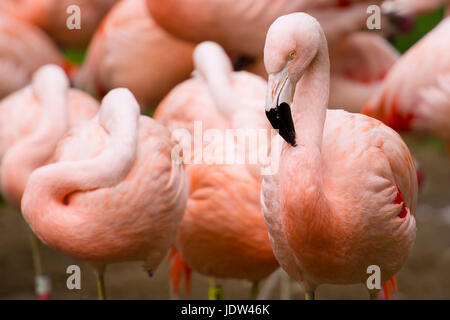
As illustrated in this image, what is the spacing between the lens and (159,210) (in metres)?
2.24

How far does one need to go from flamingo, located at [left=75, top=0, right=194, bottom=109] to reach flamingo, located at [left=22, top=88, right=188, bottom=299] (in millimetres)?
1089

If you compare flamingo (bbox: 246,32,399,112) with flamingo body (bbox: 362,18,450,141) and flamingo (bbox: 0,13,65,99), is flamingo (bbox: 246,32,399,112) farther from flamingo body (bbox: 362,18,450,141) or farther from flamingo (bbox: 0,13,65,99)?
flamingo (bbox: 0,13,65,99)

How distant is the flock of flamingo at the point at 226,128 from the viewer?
72.4 inches

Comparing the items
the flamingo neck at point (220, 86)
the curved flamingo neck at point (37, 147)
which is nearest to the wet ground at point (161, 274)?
the curved flamingo neck at point (37, 147)

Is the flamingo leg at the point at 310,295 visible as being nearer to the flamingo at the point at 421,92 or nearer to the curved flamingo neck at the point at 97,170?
the curved flamingo neck at the point at 97,170

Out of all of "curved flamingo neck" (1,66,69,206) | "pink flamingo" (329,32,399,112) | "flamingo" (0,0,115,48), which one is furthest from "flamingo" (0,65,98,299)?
"pink flamingo" (329,32,399,112)

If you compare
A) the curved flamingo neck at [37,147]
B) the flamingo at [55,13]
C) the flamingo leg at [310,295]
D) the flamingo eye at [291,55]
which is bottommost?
the flamingo leg at [310,295]

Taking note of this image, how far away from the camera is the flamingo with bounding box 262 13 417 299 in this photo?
171 cm

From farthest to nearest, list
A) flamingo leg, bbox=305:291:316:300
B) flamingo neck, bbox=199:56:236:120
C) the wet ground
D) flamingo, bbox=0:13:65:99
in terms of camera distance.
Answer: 1. flamingo, bbox=0:13:65:99
2. the wet ground
3. flamingo neck, bbox=199:56:236:120
4. flamingo leg, bbox=305:291:316:300

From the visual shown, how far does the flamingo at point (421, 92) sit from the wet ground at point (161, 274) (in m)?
0.22

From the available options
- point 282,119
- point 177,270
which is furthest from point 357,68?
point 282,119

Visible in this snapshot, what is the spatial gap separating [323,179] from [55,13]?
8.48 feet

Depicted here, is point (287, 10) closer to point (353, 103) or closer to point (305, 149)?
point (353, 103)
